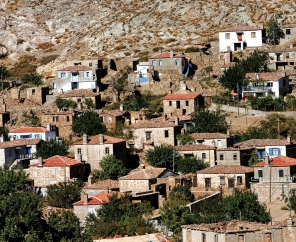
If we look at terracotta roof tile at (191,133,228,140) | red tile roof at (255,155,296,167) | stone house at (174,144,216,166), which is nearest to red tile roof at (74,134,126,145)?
stone house at (174,144,216,166)

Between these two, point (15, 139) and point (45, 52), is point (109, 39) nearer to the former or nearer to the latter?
point (45, 52)

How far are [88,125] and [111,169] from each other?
9.58 metres

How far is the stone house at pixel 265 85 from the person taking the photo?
372 feet

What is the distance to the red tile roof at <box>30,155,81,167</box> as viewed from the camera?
9769 centimetres

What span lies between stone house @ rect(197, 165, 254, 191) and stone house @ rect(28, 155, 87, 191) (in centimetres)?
985

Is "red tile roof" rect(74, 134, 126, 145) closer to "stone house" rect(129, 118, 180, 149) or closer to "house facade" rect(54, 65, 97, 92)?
"stone house" rect(129, 118, 180, 149)

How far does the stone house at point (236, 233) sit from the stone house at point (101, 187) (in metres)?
20.8

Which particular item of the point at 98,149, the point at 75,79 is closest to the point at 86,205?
the point at 98,149

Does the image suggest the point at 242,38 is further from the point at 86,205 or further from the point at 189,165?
the point at 86,205

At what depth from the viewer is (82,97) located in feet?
377

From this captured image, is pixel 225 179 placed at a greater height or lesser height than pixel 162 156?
lesser

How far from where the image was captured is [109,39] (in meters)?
138

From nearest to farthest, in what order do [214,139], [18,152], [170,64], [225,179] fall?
1. [225,179]
2. [214,139]
3. [18,152]
4. [170,64]

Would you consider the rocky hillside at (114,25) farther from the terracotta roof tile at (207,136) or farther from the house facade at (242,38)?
the terracotta roof tile at (207,136)
